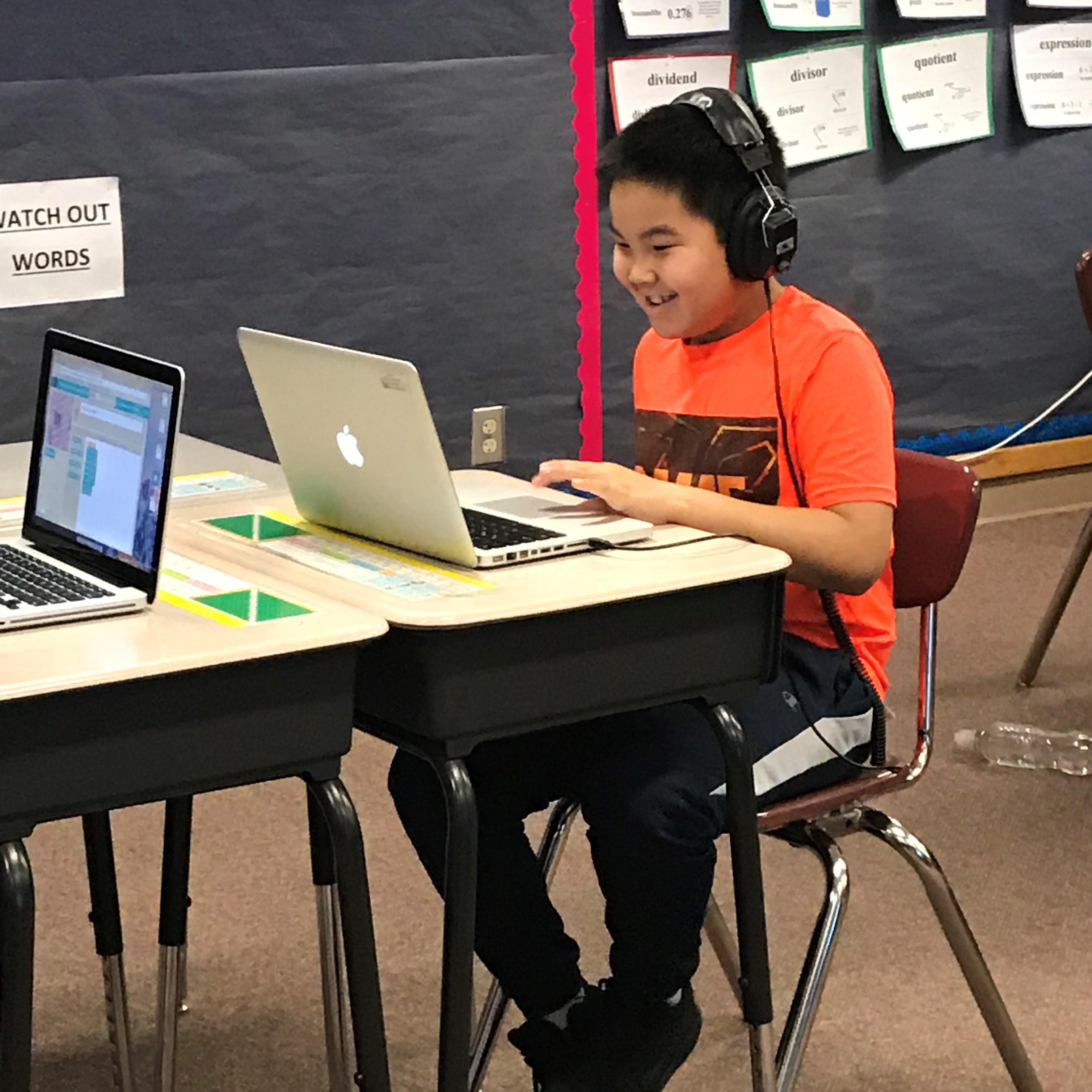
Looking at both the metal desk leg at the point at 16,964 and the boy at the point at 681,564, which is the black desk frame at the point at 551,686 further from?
the metal desk leg at the point at 16,964

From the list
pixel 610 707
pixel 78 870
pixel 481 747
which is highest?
pixel 610 707

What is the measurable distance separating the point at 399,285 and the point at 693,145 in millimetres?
1785

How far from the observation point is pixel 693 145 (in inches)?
69.5

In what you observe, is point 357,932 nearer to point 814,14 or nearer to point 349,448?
point 349,448

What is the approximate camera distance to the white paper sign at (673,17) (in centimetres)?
356

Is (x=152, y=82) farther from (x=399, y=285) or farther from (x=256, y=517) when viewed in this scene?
(x=256, y=517)

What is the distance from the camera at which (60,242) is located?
3168 millimetres

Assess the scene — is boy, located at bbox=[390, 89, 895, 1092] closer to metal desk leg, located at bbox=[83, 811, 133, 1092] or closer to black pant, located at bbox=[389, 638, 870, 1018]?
black pant, located at bbox=[389, 638, 870, 1018]

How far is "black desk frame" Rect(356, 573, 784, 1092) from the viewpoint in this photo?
55.1 inches

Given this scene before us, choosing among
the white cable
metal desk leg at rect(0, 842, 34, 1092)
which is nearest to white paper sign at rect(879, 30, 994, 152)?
the white cable

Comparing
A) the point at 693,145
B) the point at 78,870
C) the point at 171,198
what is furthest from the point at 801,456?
the point at 171,198

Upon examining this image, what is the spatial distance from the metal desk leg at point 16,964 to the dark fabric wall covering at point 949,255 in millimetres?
2575

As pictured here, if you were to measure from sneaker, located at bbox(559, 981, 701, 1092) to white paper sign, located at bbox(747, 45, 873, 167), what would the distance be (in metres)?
2.49

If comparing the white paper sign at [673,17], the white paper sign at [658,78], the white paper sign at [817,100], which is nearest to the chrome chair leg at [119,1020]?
the white paper sign at [658,78]
